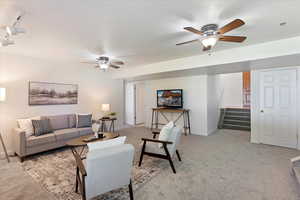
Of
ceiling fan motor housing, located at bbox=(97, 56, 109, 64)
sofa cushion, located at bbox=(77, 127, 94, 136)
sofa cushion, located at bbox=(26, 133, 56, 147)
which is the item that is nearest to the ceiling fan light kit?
ceiling fan motor housing, located at bbox=(97, 56, 109, 64)

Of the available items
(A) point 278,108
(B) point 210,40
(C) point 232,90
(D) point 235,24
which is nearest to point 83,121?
(B) point 210,40

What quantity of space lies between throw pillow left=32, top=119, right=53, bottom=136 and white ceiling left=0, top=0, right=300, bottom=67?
1728 mm

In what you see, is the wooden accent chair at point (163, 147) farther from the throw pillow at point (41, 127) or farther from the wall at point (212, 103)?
the wall at point (212, 103)

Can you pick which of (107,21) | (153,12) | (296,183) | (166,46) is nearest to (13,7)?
(107,21)

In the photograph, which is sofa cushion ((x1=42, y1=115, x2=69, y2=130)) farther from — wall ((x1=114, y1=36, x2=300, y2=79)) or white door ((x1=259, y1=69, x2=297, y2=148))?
white door ((x1=259, y1=69, x2=297, y2=148))

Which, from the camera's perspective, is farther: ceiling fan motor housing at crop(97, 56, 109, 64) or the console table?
the console table

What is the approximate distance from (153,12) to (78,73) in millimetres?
3942

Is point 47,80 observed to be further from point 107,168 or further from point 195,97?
point 195,97

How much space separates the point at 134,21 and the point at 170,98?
4139 millimetres

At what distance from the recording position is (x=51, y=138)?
357 cm

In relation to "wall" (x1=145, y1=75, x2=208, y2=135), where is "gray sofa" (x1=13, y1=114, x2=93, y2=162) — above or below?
below

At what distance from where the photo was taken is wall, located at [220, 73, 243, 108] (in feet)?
25.6

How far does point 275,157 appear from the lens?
3334 mm

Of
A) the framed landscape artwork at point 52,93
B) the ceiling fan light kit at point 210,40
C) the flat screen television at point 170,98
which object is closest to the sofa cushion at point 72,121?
the framed landscape artwork at point 52,93
